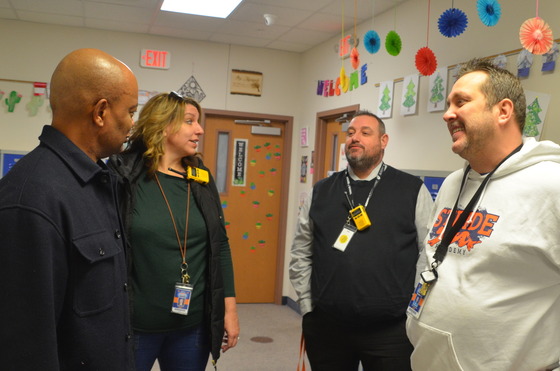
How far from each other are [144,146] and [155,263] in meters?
0.45

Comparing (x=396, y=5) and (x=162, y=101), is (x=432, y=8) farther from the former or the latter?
(x=162, y=101)

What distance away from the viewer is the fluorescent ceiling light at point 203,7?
3931 mm

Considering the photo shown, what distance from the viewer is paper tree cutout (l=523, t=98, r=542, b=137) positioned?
8.04 ft

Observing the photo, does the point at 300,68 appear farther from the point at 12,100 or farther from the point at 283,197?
the point at 12,100

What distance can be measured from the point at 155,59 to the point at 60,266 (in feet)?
14.0

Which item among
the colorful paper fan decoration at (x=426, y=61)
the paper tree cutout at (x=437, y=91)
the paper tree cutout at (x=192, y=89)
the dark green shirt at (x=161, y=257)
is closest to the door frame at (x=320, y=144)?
the paper tree cutout at (x=192, y=89)

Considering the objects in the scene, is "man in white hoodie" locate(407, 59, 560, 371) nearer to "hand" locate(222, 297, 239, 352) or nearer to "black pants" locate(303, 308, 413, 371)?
"black pants" locate(303, 308, 413, 371)

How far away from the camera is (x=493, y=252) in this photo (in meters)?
1.33

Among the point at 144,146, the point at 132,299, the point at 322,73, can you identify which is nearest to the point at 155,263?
the point at 132,299

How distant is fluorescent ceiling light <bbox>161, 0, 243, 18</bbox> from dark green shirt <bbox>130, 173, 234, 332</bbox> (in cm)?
237

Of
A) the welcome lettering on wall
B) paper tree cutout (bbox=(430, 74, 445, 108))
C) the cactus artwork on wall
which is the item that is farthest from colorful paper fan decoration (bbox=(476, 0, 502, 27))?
the cactus artwork on wall

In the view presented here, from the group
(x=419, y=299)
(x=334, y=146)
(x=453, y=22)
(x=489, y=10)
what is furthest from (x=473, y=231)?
(x=334, y=146)

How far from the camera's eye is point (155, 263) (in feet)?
5.99

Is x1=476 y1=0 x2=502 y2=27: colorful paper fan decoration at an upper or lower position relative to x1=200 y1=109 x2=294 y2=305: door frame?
upper
